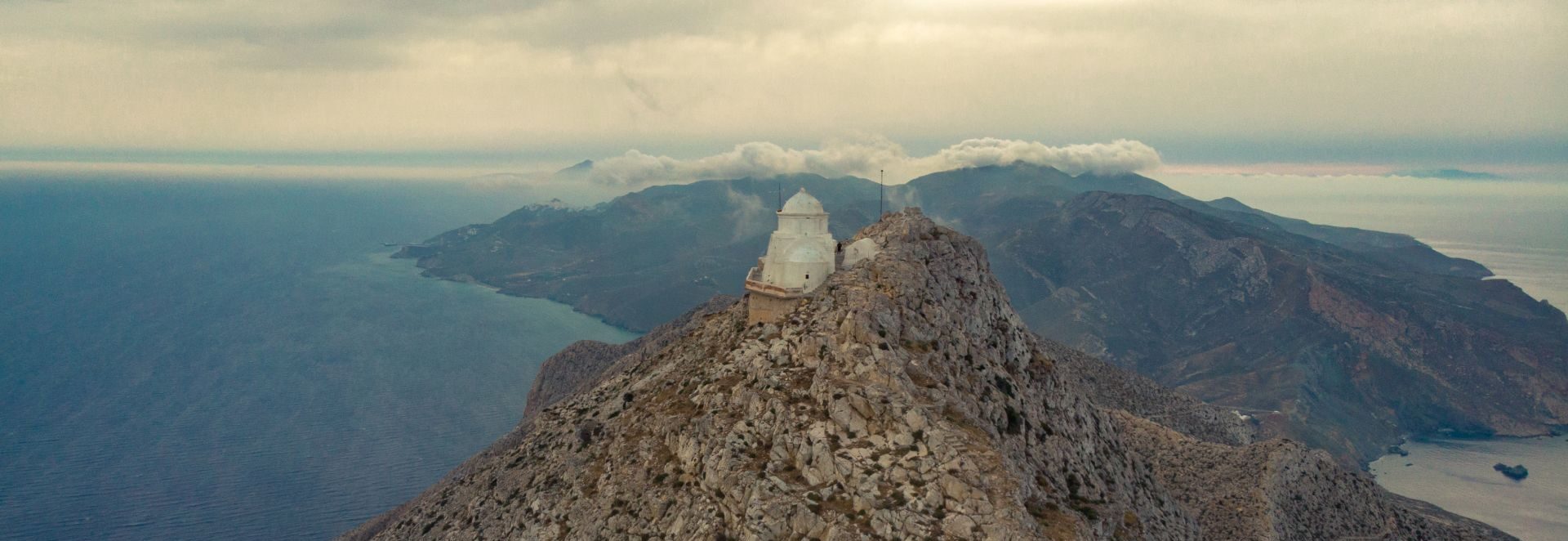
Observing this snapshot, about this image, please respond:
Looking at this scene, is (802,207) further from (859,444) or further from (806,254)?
(859,444)

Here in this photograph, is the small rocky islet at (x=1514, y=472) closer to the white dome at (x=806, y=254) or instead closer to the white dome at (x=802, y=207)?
the white dome at (x=802, y=207)

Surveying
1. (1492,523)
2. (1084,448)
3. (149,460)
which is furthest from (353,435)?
(1492,523)

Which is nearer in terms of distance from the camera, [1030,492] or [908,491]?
[908,491]

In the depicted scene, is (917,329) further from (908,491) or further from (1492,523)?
(1492,523)

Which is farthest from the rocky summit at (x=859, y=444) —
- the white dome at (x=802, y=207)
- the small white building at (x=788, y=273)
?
the white dome at (x=802, y=207)

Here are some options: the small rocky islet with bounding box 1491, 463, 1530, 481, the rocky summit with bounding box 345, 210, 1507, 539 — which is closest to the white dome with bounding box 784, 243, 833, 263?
the rocky summit with bounding box 345, 210, 1507, 539
